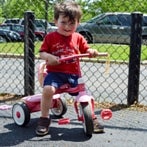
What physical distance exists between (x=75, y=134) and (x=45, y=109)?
0.31 m

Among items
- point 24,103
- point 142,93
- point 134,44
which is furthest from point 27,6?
point 24,103

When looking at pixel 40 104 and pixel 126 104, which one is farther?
pixel 126 104

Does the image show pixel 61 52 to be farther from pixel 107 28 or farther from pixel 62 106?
pixel 107 28

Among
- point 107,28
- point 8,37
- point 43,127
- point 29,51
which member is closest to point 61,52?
point 43,127

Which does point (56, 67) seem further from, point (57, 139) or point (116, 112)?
point (116, 112)

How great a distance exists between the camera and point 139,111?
412 centimetres

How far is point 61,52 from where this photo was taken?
11.0ft

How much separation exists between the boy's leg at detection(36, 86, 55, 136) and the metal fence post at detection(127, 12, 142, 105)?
48.2 inches

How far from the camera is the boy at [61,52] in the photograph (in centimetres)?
329

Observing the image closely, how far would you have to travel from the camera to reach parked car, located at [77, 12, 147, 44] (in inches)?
400

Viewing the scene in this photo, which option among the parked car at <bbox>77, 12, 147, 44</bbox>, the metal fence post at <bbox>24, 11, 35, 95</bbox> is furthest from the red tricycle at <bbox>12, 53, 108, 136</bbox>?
the parked car at <bbox>77, 12, 147, 44</bbox>

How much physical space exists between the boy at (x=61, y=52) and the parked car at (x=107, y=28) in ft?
21.0

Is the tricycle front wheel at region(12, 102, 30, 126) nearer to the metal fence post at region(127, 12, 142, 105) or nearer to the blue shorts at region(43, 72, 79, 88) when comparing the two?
the blue shorts at region(43, 72, 79, 88)

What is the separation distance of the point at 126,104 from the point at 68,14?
1.47 m
